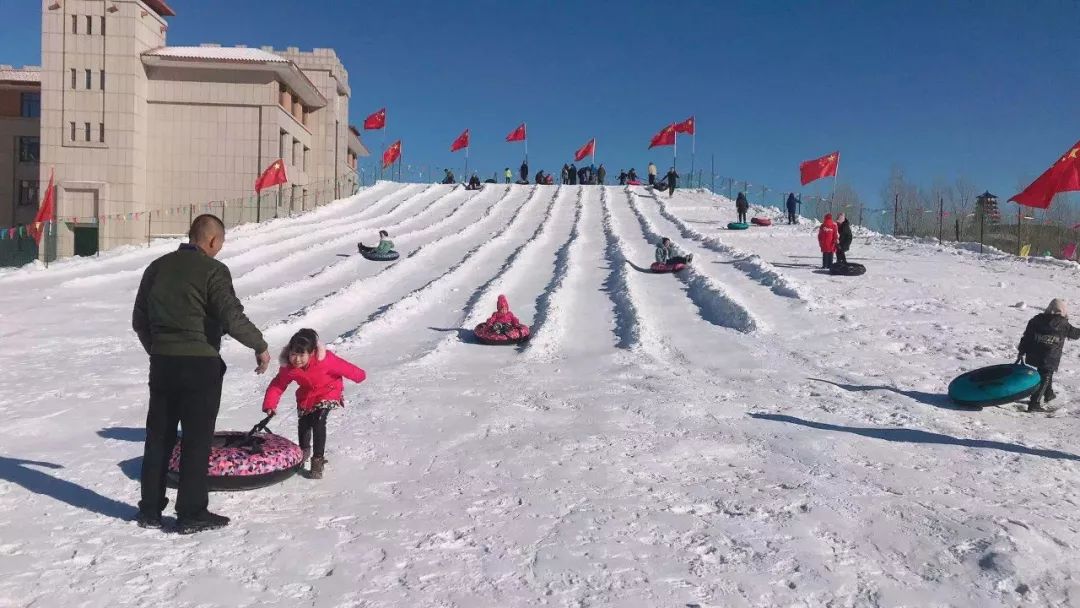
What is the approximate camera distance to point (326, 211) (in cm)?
3622

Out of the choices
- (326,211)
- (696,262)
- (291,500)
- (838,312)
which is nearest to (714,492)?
(291,500)

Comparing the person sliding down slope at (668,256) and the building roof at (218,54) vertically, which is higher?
the building roof at (218,54)

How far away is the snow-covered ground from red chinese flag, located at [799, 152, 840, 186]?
43.6 feet

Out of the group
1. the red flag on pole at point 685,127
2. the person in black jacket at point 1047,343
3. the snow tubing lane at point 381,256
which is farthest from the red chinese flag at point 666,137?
the person in black jacket at point 1047,343

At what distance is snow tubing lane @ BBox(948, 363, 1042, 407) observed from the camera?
26.7ft

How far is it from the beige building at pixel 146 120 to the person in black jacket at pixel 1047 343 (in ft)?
98.7

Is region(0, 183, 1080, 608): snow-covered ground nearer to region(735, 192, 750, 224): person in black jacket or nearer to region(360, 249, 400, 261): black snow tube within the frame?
region(360, 249, 400, 261): black snow tube

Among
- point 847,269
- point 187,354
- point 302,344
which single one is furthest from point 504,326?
point 847,269

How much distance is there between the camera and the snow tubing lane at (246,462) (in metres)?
5.16

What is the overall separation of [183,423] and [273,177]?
30.8 meters

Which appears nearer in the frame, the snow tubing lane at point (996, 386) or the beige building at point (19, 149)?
the snow tubing lane at point (996, 386)

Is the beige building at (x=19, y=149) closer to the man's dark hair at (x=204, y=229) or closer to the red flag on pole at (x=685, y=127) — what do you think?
the red flag on pole at (x=685, y=127)

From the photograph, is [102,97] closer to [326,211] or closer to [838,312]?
[326,211]

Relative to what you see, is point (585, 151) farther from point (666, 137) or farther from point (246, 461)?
point (246, 461)
